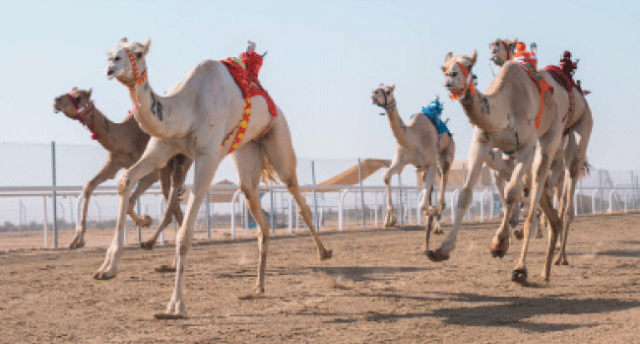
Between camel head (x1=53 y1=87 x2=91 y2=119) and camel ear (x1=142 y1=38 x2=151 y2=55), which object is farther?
camel head (x1=53 y1=87 x2=91 y2=119)

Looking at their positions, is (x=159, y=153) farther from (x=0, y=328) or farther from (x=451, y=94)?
(x=451, y=94)

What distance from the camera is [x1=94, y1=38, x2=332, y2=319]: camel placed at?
545 centimetres

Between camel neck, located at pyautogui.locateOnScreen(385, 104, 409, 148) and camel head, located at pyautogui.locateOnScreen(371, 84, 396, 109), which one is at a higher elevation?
camel head, located at pyautogui.locateOnScreen(371, 84, 396, 109)

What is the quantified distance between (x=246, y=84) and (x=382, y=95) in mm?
4963

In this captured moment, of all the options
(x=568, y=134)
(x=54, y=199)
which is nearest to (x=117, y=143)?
(x=568, y=134)

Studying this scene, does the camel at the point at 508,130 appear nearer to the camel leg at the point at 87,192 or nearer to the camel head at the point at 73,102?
the camel leg at the point at 87,192

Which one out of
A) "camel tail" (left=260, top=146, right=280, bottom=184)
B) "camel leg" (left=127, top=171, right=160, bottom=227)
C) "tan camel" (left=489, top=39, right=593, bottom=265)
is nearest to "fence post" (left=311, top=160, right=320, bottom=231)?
"camel leg" (left=127, top=171, right=160, bottom=227)

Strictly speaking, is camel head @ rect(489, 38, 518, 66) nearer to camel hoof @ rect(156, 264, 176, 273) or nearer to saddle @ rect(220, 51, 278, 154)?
saddle @ rect(220, 51, 278, 154)

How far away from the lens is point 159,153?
6043 mm

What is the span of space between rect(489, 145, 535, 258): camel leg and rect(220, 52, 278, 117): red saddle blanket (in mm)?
2443

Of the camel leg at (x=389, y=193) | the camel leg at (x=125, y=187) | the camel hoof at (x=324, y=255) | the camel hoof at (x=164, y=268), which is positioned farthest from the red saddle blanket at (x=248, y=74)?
the camel leg at (x=389, y=193)

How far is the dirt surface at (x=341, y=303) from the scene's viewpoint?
4.74m

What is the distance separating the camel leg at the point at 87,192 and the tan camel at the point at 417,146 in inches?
166

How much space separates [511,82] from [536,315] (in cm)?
246
